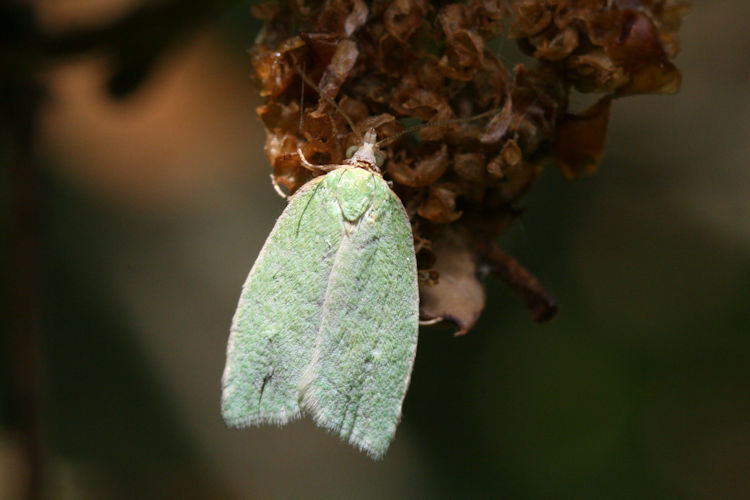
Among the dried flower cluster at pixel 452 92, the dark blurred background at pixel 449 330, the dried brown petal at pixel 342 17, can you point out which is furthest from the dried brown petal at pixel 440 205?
the dark blurred background at pixel 449 330

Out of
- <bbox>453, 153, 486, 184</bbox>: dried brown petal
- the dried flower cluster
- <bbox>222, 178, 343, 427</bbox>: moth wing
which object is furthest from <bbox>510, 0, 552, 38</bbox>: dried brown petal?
<bbox>222, 178, 343, 427</bbox>: moth wing

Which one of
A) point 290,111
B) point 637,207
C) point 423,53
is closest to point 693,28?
point 637,207

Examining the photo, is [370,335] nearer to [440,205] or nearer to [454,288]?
[454,288]

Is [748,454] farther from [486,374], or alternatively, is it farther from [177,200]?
[177,200]

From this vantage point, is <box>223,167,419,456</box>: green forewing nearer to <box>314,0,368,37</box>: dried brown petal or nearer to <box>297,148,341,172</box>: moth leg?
<box>297,148,341,172</box>: moth leg

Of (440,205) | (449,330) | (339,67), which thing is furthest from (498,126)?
(449,330)

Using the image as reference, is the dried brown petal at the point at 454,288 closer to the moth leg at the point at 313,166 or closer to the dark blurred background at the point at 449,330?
the moth leg at the point at 313,166
